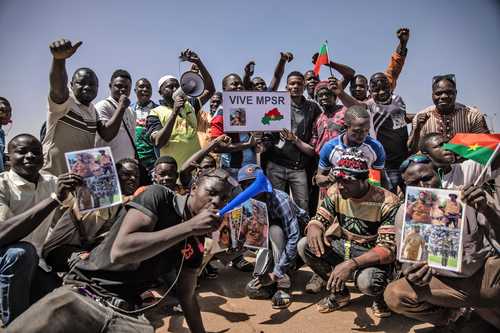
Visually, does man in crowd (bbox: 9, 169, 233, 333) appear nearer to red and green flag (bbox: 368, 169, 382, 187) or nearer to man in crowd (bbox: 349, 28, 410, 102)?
red and green flag (bbox: 368, 169, 382, 187)

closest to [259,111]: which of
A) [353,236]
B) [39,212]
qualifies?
[353,236]

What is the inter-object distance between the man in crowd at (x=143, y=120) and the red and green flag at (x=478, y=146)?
12.4 feet

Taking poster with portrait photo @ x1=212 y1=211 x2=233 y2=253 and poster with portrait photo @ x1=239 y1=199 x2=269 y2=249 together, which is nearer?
poster with portrait photo @ x1=212 y1=211 x2=233 y2=253

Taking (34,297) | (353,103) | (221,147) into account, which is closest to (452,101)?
(353,103)

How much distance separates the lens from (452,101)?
14.3ft

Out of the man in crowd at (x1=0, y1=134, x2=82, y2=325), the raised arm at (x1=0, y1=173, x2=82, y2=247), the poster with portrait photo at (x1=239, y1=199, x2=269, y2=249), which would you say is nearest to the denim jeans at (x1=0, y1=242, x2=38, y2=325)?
the man in crowd at (x1=0, y1=134, x2=82, y2=325)

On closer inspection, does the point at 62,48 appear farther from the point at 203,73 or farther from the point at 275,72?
the point at 275,72

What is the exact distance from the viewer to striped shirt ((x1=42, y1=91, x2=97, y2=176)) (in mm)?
Result: 3762

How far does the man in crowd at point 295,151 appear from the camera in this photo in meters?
5.23

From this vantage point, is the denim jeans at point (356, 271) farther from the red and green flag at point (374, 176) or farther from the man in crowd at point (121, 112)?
the man in crowd at point (121, 112)

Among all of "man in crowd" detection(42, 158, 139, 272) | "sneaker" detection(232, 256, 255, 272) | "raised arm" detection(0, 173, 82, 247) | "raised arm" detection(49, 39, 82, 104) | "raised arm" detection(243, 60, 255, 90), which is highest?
"raised arm" detection(243, 60, 255, 90)

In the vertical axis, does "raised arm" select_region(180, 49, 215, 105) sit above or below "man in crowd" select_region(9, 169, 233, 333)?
above

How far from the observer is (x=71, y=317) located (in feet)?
7.93

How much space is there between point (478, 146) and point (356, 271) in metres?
1.55
